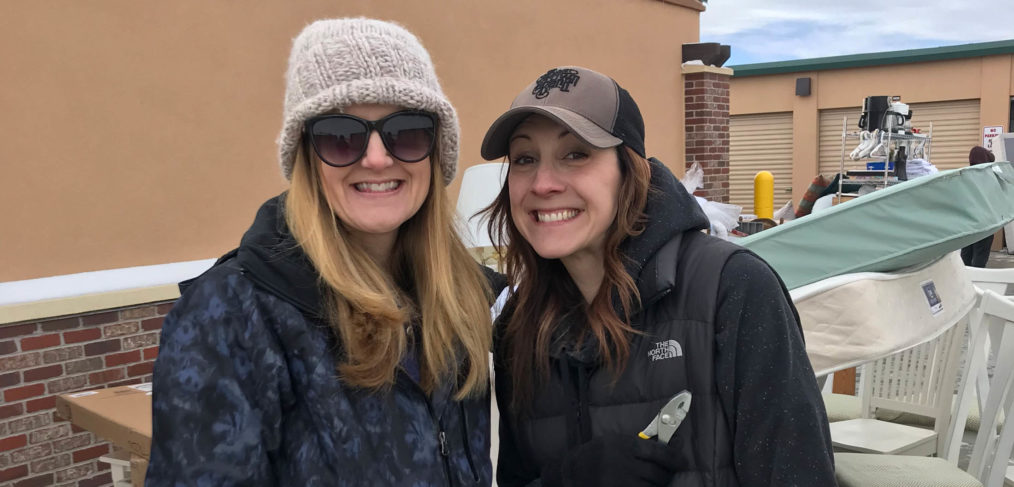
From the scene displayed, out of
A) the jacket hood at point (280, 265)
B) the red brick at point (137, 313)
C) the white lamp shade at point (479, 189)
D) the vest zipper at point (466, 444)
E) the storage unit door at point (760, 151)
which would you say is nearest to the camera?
the jacket hood at point (280, 265)

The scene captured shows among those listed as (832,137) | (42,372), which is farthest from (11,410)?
(832,137)

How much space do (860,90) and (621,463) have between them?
63.7 ft

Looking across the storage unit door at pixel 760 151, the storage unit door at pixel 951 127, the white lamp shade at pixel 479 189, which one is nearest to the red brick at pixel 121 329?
the white lamp shade at pixel 479 189

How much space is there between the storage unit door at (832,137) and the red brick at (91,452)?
17.8m

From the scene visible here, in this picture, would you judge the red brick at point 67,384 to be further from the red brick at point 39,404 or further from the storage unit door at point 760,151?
the storage unit door at point 760,151

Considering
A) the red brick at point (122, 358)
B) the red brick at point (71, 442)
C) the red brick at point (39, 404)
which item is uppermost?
the red brick at point (122, 358)

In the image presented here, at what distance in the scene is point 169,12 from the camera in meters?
4.41

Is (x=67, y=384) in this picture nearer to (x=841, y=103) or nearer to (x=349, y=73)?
(x=349, y=73)

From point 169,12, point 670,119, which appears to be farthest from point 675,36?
point 169,12

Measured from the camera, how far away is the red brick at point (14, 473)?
12.4 feet

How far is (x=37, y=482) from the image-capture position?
3910 mm

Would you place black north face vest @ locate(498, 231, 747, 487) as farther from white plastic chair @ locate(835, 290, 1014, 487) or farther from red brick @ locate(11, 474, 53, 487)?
red brick @ locate(11, 474, 53, 487)

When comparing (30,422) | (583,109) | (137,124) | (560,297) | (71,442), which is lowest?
(71,442)

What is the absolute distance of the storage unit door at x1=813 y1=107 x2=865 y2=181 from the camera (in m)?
18.8
